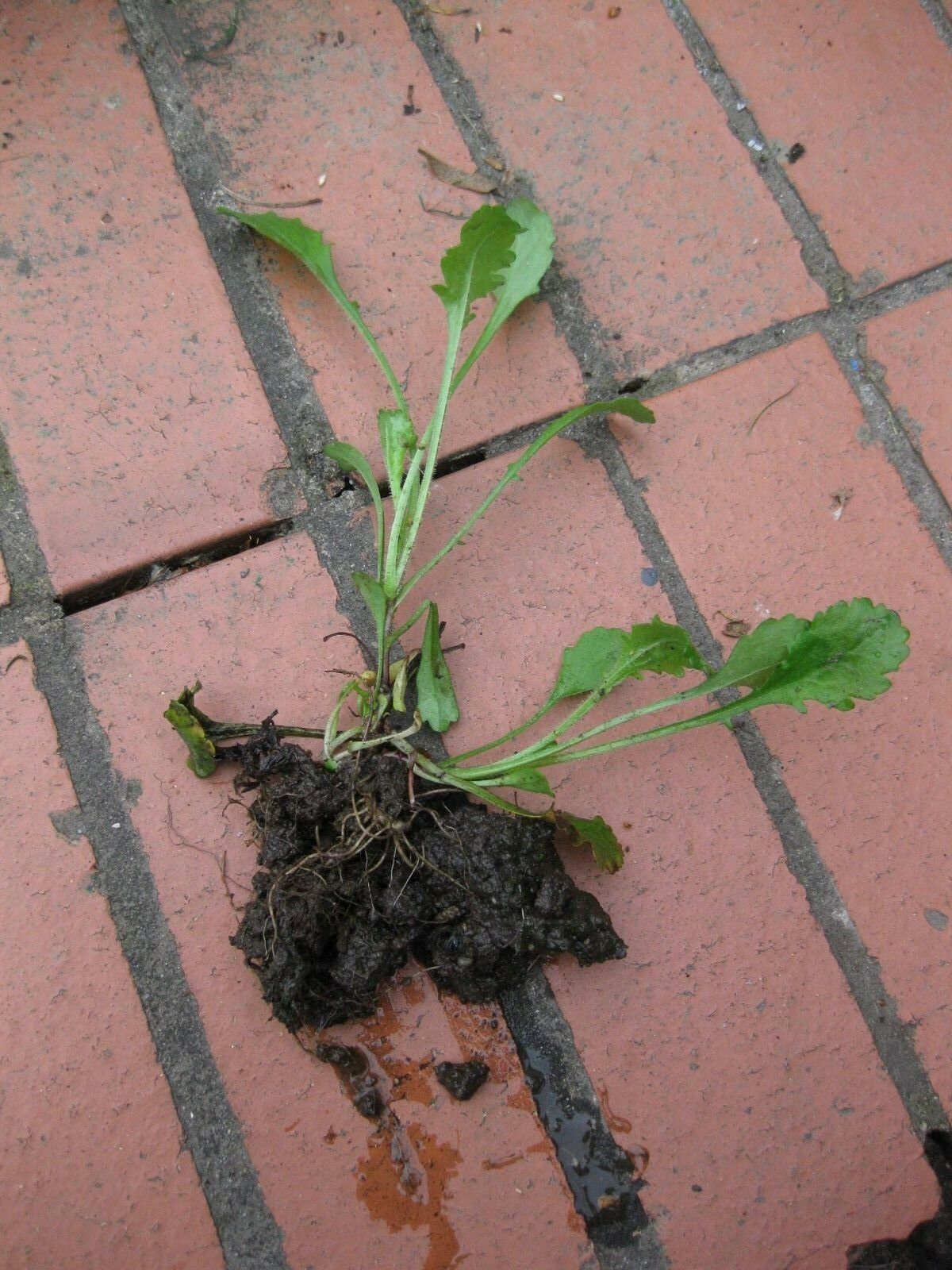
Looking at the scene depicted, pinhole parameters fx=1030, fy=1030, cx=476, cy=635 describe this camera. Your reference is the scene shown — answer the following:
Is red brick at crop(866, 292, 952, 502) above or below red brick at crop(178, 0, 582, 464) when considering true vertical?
below

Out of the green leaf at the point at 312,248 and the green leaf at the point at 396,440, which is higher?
the green leaf at the point at 312,248

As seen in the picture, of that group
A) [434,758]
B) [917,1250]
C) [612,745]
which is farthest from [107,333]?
[917,1250]

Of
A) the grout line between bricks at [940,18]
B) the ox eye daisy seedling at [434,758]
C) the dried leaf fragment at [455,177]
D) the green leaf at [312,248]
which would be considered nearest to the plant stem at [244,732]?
the ox eye daisy seedling at [434,758]

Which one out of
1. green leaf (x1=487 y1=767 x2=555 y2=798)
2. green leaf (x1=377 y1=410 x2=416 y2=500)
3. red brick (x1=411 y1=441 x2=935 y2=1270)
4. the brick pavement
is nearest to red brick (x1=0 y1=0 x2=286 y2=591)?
the brick pavement

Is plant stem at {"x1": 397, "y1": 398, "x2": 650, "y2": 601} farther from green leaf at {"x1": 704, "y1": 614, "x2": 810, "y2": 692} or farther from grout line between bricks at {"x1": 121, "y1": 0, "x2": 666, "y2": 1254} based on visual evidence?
green leaf at {"x1": 704, "y1": 614, "x2": 810, "y2": 692}

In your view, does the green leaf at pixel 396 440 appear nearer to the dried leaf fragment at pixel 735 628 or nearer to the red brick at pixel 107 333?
the red brick at pixel 107 333

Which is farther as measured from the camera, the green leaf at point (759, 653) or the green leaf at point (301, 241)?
the green leaf at point (301, 241)

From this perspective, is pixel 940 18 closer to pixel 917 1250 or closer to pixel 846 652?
pixel 846 652
